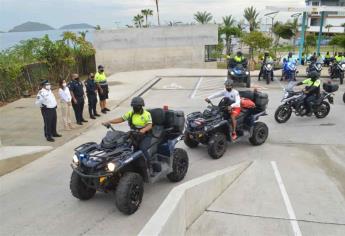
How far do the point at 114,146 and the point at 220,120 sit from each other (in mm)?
3243

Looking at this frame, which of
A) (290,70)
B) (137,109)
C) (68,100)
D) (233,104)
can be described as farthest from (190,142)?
(290,70)

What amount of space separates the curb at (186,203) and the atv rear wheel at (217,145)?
34.5 inches

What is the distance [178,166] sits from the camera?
683 centimetres

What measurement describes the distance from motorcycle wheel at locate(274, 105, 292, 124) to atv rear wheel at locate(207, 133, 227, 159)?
3437 millimetres

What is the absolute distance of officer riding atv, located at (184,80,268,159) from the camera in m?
8.13

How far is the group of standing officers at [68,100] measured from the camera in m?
A: 9.64

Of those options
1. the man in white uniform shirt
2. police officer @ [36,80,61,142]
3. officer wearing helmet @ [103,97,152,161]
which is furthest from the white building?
officer wearing helmet @ [103,97,152,161]

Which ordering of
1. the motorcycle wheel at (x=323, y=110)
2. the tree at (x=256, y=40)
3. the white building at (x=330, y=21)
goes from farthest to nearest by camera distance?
the white building at (x=330, y=21) < the tree at (x=256, y=40) < the motorcycle wheel at (x=323, y=110)

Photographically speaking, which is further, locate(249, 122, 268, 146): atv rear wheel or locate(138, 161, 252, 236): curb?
locate(249, 122, 268, 146): atv rear wheel

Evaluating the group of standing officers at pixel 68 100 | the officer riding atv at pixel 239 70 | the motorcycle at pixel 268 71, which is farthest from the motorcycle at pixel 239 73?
the group of standing officers at pixel 68 100

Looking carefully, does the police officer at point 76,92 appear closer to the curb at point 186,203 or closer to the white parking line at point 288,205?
the curb at point 186,203

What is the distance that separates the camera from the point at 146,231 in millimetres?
3902

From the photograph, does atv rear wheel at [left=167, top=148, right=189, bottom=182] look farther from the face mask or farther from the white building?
the white building

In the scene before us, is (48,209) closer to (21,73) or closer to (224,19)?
(21,73)
